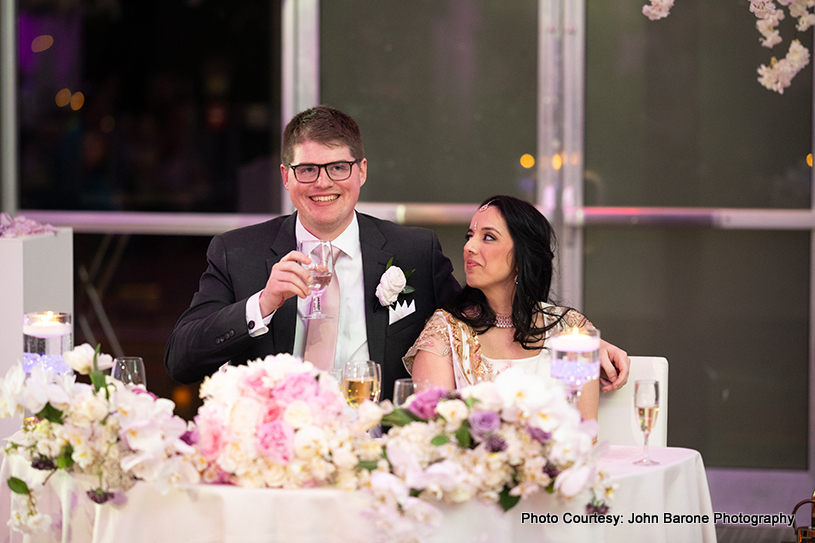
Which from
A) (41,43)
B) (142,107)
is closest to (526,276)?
(142,107)

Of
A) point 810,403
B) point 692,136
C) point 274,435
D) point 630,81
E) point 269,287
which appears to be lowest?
point 810,403

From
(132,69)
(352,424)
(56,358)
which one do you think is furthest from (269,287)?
(132,69)

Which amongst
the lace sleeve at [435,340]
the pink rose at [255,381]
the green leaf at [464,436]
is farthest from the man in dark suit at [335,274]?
the green leaf at [464,436]

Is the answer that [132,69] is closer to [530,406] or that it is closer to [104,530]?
[104,530]

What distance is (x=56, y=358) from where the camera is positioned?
89.5 inches

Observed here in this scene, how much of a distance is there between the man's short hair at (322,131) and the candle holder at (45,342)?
0.98 m

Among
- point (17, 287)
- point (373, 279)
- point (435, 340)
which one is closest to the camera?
point (435, 340)

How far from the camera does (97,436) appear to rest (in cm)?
183

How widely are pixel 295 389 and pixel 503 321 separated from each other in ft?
3.94

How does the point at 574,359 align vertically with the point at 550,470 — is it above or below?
above

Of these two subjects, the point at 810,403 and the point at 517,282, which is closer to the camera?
the point at 517,282

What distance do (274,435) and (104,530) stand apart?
0.47 m

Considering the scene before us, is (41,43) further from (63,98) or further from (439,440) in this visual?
(439,440)

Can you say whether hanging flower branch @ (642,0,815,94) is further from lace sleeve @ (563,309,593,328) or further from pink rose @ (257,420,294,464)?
pink rose @ (257,420,294,464)
